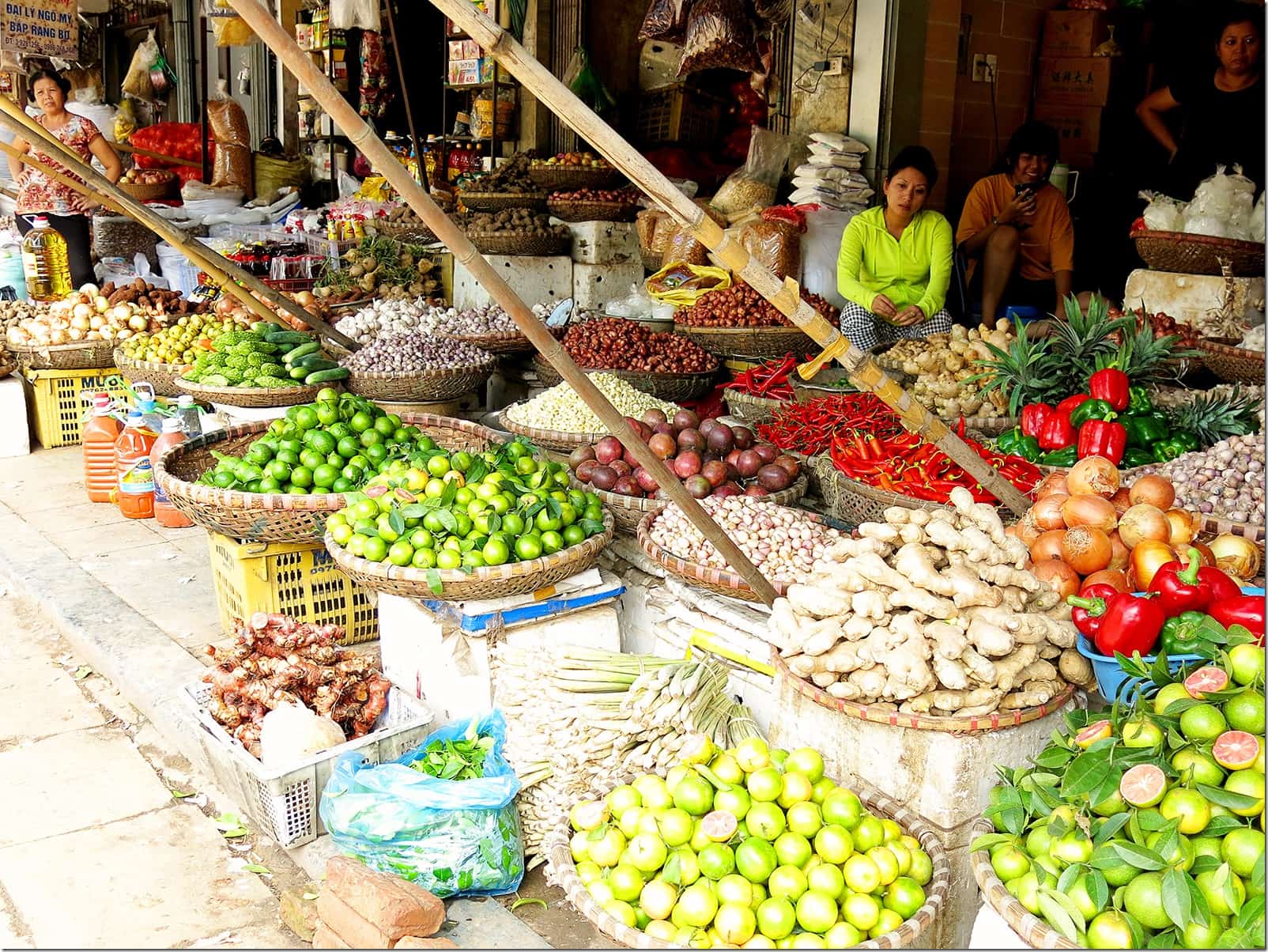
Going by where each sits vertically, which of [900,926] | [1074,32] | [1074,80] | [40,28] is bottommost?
[900,926]

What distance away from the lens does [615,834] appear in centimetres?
214

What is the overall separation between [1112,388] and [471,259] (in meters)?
2.04

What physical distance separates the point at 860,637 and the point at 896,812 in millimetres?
357

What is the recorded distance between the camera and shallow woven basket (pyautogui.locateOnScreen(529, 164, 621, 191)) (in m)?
6.94

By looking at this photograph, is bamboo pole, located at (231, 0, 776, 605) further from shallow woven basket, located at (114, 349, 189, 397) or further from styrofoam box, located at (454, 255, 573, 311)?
styrofoam box, located at (454, 255, 573, 311)

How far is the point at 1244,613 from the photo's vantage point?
7.16 ft

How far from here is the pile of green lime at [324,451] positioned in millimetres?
3650

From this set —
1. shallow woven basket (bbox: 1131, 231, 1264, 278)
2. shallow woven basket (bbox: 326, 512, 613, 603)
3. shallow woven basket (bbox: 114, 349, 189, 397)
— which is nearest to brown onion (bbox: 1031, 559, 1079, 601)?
shallow woven basket (bbox: 326, 512, 613, 603)

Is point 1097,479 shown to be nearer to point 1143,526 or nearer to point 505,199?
point 1143,526

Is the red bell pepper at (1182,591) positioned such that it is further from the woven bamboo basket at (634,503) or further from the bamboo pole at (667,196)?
the woven bamboo basket at (634,503)

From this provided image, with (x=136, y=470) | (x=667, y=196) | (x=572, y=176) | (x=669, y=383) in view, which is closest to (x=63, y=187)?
(x=136, y=470)

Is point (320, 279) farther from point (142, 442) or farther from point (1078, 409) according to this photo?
point (1078, 409)

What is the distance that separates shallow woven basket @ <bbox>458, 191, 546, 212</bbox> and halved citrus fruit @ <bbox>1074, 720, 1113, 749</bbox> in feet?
18.6

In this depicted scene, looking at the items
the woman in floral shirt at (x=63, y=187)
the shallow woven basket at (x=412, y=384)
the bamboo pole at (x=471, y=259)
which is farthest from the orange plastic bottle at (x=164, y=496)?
the woman in floral shirt at (x=63, y=187)
